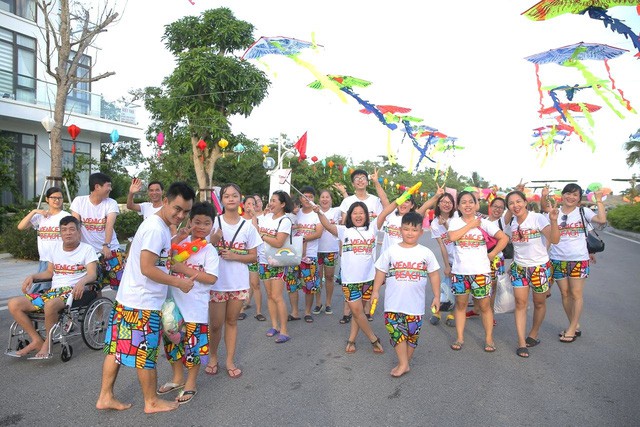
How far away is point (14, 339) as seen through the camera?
5.10 meters

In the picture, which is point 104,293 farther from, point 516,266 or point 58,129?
point 516,266

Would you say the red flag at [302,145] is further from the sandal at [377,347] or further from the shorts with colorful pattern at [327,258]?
the sandal at [377,347]

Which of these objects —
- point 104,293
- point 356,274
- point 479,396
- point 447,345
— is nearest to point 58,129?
point 104,293

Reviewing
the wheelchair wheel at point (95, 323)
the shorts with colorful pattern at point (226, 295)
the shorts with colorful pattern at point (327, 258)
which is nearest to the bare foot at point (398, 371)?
the shorts with colorful pattern at point (226, 295)

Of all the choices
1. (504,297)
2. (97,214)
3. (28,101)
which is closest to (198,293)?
(97,214)

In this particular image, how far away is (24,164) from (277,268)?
16571 millimetres

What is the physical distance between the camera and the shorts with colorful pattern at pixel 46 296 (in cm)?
459

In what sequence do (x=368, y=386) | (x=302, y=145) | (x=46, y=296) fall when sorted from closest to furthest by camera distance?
1. (x=368, y=386)
2. (x=46, y=296)
3. (x=302, y=145)

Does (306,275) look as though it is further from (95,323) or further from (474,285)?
(95,323)

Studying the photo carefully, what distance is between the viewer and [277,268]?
5523 millimetres

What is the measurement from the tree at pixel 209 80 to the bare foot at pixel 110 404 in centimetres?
1822

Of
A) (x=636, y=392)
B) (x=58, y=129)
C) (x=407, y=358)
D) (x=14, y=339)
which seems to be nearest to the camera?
(x=636, y=392)

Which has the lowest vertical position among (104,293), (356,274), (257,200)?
(104,293)

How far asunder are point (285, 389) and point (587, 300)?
20.0 feet
